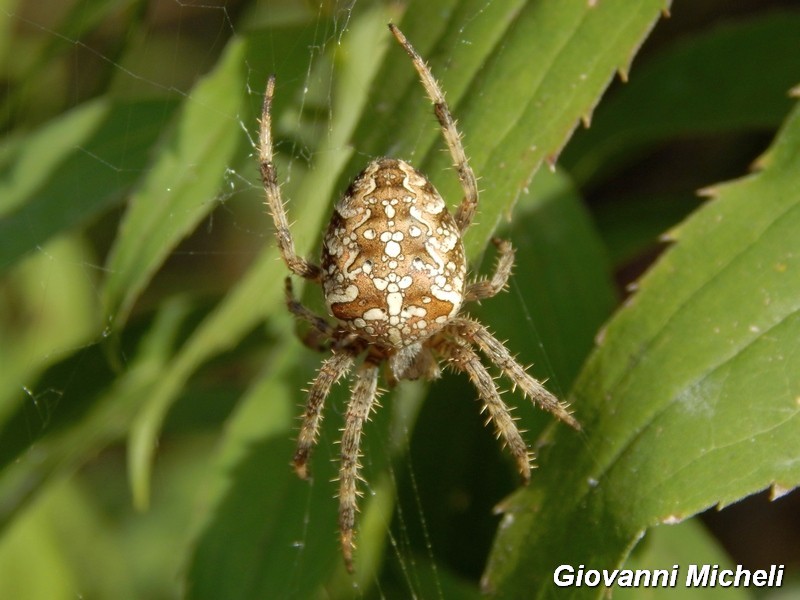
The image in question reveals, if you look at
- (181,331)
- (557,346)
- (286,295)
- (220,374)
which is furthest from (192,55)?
(557,346)

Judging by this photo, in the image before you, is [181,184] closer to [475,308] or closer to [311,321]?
[311,321]

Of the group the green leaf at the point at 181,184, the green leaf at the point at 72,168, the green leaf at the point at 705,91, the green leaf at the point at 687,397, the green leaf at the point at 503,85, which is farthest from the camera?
the green leaf at the point at 705,91

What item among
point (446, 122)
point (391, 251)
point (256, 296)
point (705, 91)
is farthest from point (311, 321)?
point (705, 91)

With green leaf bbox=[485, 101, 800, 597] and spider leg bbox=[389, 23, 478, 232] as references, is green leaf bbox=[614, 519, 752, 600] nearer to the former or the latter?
green leaf bbox=[485, 101, 800, 597]

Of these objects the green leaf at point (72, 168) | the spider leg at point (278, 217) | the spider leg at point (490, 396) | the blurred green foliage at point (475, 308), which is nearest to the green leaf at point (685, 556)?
the blurred green foliage at point (475, 308)

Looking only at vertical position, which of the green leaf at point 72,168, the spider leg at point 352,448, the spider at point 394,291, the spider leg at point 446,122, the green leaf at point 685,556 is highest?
the green leaf at point 72,168

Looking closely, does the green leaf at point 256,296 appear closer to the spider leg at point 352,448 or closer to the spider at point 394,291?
the spider at point 394,291
